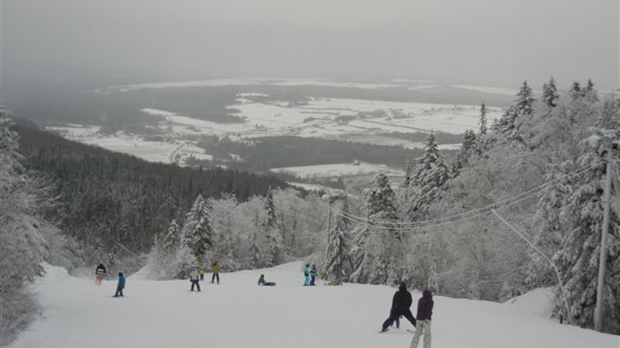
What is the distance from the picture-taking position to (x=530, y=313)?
24.2m

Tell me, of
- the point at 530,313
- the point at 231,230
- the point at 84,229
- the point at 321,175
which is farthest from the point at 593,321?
the point at 321,175

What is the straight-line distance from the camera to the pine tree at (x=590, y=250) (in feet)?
69.5

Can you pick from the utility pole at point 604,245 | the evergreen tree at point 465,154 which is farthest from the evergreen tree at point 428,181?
the utility pole at point 604,245

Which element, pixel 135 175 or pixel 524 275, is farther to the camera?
pixel 135 175

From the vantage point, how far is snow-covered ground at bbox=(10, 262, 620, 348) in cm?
1811

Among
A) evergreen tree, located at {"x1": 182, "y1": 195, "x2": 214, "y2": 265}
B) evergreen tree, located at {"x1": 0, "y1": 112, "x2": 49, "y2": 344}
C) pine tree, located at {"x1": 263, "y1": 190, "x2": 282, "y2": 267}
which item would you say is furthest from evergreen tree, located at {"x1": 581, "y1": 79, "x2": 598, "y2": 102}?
pine tree, located at {"x1": 263, "y1": 190, "x2": 282, "y2": 267}

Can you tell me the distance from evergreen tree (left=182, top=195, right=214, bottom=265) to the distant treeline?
45149 millimetres

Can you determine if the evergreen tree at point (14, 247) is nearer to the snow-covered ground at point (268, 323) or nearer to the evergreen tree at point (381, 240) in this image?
the snow-covered ground at point (268, 323)

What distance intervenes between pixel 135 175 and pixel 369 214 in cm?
12300

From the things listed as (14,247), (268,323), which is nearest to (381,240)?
(268,323)

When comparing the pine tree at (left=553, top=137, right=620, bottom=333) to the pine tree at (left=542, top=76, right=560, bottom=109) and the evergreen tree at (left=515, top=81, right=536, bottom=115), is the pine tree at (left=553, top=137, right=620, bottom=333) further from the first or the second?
the evergreen tree at (left=515, top=81, right=536, bottom=115)

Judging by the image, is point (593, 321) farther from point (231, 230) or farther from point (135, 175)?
point (135, 175)

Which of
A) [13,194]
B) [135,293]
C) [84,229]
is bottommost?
[84,229]

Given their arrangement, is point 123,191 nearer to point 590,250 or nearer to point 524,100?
point 524,100
